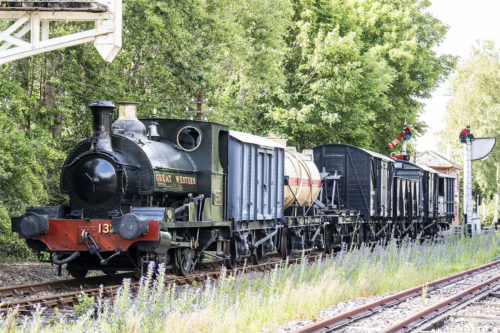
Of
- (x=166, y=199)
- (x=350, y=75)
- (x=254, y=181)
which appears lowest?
(x=166, y=199)

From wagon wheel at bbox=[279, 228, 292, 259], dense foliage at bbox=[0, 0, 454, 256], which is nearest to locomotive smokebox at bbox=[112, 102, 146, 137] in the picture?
dense foliage at bbox=[0, 0, 454, 256]

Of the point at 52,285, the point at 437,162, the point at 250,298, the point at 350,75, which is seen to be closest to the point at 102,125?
the point at 52,285

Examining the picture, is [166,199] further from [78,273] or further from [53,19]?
[53,19]

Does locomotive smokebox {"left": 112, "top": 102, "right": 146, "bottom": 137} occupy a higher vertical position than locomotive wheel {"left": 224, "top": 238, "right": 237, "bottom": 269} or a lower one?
higher

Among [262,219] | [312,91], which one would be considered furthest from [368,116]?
[262,219]

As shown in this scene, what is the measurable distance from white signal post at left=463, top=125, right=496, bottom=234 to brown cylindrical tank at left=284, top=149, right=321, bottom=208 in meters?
7.20

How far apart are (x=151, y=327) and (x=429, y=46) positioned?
4175cm

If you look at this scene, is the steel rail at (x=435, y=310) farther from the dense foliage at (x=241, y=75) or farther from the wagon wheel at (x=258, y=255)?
the dense foliage at (x=241, y=75)

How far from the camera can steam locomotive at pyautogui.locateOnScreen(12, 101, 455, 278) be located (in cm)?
1184

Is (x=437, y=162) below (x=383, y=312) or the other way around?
the other way around

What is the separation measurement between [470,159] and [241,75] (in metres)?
9.40

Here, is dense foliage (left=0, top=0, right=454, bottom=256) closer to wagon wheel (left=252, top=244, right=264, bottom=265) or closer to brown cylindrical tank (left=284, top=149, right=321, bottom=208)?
brown cylindrical tank (left=284, top=149, right=321, bottom=208)

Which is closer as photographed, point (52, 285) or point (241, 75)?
point (52, 285)

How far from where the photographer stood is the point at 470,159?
25891 mm
